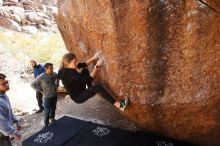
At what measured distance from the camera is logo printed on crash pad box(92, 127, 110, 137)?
616cm

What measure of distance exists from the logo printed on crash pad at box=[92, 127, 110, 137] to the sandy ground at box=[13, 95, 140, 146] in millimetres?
670

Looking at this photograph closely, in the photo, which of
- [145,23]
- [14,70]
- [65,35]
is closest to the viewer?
[145,23]

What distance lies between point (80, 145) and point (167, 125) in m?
1.83

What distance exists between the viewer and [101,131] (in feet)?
20.6

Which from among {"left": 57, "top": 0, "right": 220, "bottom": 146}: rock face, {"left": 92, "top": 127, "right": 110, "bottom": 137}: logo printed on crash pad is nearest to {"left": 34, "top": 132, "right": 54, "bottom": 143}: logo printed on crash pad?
{"left": 92, "top": 127, "right": 110, "bottom": 137}: logo printed on crash pad

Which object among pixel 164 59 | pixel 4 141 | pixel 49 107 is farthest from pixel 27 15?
pixel 164 59

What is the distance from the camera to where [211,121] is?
4.88m

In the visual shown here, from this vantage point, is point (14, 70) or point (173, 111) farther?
point (14, 70)

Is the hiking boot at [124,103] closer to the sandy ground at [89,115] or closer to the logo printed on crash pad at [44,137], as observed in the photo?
the sandy ground at [89,115]

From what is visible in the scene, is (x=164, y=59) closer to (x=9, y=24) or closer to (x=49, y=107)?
(x=49, y=107)

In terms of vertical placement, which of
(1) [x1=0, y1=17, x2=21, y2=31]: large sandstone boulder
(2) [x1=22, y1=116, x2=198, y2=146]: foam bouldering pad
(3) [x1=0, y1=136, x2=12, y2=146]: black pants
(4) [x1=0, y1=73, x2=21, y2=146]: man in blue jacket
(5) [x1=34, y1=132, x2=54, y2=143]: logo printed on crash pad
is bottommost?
(5) [x1=34, y1=132, x2=54, y2=143]: logo printed on crash pad

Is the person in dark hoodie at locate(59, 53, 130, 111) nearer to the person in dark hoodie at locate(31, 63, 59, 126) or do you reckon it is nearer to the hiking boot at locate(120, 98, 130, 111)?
the hiking boot at locate(120, 98, 130, 111)

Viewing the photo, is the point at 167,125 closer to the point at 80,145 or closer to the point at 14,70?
the point at 80,145

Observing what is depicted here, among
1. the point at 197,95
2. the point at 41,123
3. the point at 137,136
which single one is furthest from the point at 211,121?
the point at 41,123
